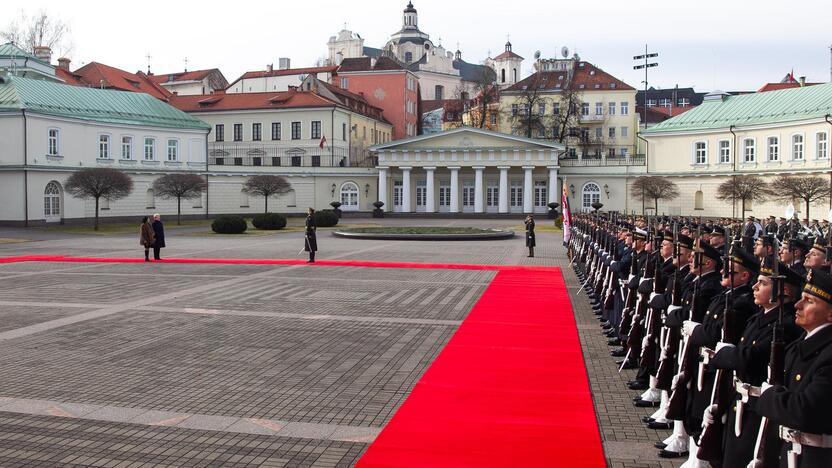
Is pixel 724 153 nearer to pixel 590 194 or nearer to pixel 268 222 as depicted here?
pixel 590 194

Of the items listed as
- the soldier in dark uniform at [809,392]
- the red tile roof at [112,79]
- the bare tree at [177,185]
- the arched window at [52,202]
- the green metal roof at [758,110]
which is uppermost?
the red tile roof at [112,79]

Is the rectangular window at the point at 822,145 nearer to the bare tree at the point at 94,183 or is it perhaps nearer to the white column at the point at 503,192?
the white column at the point at 503,192

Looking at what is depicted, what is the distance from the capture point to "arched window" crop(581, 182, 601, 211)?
215ft

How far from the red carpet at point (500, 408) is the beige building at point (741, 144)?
42.1m

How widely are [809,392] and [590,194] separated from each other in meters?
63.3

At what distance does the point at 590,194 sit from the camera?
2591 inches

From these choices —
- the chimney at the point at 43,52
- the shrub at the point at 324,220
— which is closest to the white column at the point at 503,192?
the shrub at the point at 324,220

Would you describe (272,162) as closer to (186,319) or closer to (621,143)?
(621,143)

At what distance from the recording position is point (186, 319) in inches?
539

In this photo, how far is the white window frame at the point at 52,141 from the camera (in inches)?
2002

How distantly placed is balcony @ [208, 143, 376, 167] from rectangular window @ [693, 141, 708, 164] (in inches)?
1197

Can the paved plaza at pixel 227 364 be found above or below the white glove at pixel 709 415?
below

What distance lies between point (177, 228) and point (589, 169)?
36.3 meters

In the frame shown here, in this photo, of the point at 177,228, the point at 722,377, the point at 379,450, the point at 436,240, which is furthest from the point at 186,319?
the point at 177,228
